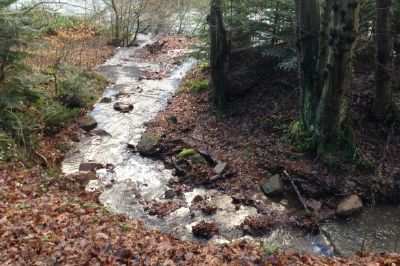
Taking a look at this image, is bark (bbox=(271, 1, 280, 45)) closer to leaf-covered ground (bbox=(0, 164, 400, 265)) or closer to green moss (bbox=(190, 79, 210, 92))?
green moss (bbox=(190, 79, 210, 92))

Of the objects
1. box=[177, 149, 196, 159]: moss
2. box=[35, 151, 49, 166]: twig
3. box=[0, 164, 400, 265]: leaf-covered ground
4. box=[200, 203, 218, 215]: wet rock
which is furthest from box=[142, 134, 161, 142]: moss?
box=[0, 164, 400, 265]: leaf-covered ground

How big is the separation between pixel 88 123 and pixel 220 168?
6.02m

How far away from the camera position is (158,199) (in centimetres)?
1045

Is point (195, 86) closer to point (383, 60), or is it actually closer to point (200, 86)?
point (200, 86)

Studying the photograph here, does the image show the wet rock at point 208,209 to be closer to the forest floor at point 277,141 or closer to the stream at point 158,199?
the stream at point 158,199

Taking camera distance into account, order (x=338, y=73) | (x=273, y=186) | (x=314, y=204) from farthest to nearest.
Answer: (x=273, y=186)
(x=338, y=73)
(x=314, y=204)

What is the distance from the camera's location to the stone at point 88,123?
14761 millimetres

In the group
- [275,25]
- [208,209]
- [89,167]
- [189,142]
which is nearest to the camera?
[208,209]

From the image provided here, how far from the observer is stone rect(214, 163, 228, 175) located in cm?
1122

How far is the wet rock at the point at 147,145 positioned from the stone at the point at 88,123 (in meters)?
2.43

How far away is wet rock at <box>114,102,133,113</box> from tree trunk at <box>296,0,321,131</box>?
771 cm

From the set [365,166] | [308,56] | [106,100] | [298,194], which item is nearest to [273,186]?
[298,194]

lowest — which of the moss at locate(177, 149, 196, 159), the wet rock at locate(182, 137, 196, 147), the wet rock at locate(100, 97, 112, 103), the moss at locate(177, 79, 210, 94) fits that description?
the moss at locate(177, 149, 196, 159)

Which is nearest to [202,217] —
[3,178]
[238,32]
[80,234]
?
[80,234]
